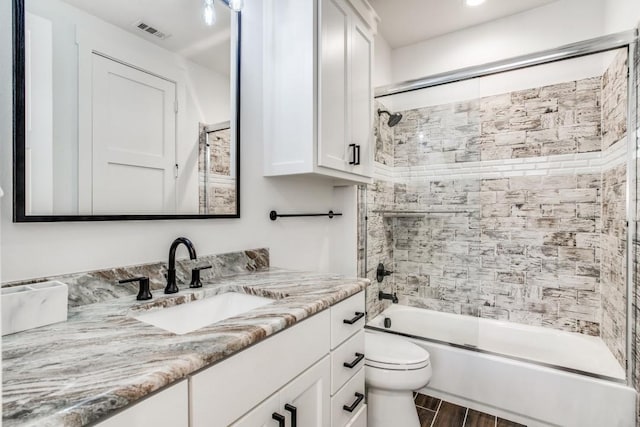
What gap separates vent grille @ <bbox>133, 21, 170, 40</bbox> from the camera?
3.68 feet

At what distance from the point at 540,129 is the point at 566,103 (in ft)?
0.78

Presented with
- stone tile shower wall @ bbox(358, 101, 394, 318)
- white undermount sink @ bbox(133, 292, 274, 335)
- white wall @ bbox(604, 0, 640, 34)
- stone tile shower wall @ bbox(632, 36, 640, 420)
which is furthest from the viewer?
stone tile shower wall @ bbox(358, 101, 394, 318)

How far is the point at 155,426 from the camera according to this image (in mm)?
581

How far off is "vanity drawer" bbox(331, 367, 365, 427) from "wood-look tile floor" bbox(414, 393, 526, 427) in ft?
2.33

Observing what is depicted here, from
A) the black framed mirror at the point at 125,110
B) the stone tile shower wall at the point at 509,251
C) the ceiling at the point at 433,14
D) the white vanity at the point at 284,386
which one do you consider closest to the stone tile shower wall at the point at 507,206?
the stone tile shower wall at the point at 509,251

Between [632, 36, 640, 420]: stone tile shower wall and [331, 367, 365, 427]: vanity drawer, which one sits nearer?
[331, 367, 365, 427]: vanity drawer

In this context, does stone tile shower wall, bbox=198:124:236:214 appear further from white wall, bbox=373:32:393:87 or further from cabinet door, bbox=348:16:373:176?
white wall, bbox=373:32:393:87

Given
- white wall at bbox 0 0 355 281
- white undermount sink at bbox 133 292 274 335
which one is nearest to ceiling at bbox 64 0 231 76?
white wall at bbox 0 0 355 281

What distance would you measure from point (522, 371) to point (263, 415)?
66.9 inches

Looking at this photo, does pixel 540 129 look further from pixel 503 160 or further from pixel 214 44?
pixel 214 44

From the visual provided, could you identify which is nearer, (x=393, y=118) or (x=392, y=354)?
(x=392, y=354)

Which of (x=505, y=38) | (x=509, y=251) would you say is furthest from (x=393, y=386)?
(x=505, y=38)

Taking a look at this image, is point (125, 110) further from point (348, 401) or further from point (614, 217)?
point (614, 217)

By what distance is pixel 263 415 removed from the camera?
0.82m
